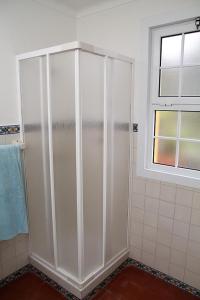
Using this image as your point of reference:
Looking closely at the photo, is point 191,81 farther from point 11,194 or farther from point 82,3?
point 11,194

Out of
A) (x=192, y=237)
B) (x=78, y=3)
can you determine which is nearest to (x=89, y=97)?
(x=78, y=3)

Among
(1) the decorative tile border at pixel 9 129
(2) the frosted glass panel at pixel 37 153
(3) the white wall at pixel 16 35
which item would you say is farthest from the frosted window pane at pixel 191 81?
(1) the decorative tile border at pixel 9 129

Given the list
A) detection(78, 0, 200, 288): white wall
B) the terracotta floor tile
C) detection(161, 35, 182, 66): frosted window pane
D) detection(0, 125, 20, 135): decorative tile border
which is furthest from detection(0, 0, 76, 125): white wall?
the terracotta floor tile

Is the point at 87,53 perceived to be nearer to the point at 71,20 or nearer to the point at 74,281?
the point at 71,20

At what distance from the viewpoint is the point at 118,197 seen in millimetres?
2148

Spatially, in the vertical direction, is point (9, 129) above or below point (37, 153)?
above

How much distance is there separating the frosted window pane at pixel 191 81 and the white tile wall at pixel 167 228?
30.4 inches

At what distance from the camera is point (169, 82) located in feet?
6.52

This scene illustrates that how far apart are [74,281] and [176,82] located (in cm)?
183

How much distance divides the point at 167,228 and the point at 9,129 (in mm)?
1621

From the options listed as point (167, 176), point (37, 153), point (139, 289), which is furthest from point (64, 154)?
point (139, 289)

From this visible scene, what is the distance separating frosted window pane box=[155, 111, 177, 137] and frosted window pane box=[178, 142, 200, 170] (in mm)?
142

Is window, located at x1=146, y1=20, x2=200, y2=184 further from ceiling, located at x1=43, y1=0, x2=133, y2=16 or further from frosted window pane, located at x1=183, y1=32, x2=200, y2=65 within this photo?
ceiling, located at x1=43, y1=0, x2=133, y2=16

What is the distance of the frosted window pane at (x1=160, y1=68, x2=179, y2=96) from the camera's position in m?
1.95
